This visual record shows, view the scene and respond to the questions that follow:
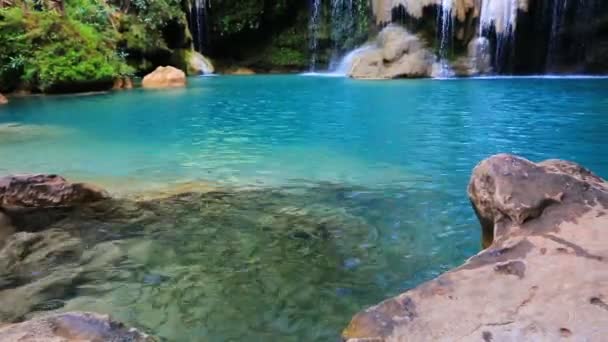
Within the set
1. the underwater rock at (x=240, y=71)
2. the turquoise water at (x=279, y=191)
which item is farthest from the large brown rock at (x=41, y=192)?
the underwater rock at (x=240, y=71)

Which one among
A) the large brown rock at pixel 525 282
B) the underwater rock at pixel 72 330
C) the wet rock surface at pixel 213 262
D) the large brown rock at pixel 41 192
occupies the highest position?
the large brown rock at pixel 525 282

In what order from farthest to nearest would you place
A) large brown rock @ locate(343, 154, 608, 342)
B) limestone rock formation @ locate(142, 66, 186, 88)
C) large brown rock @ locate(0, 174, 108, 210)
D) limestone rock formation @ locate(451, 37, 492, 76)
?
limestone rock formation @ locate(451, 37, 492, 76) < limestone rock formation @ locate(142, 66, 186, 88) < large brown rock @ locate(0, 174, 108, 210) < large brown rock @ locate(343, 154, 608, 342)

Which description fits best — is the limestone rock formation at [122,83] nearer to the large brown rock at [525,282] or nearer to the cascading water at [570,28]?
the cascading water at [570,28]

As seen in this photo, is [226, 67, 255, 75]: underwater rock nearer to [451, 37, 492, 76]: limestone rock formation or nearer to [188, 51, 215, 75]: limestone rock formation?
[188, 51, 215, 75]: limestone rock formation

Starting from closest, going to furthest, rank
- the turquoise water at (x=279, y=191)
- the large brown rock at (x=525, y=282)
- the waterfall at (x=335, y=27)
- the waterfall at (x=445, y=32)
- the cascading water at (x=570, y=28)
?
the large brown rock at (x=525, y=282) < the turquoise water at (x=279, y=191) < the cascading water at (x=570, y=28) < the waterfall at (x=445, y=32) < the waterfall at (x=335, y=27)

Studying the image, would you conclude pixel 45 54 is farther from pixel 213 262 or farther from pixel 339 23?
pixel 213 262

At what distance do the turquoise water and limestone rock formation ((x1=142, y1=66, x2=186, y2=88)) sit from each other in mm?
4997

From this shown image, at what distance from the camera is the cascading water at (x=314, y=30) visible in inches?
987

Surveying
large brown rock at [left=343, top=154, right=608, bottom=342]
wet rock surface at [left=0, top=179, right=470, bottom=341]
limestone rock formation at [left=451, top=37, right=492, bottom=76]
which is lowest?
wet rock surface at [left=0, top=179, right=470, bottom=341]

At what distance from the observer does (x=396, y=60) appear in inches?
798

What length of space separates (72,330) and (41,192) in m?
3.17

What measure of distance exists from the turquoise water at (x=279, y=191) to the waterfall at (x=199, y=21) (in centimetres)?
1289

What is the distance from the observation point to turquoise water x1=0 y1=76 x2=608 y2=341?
3365 millimetres

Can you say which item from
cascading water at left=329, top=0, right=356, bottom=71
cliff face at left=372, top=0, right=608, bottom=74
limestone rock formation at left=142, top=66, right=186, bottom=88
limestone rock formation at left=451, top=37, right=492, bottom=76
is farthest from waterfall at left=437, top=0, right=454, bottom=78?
limestone rock formation at left=142, top=66, right=186, bottom=88
